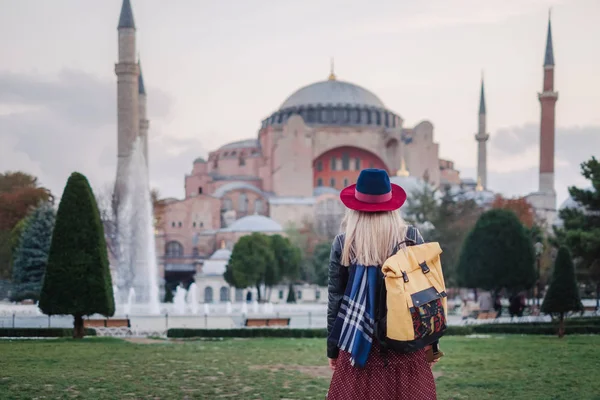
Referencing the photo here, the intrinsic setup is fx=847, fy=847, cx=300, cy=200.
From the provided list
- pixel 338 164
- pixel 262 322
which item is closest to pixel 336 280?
pixel 262 322

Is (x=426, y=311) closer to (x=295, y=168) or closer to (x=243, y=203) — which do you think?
(x=243, y=203)

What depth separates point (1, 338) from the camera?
39.2ft

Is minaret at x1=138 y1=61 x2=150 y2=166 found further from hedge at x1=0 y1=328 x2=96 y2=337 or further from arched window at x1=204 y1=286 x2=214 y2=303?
hedge at x1=0 y1=328 x2=96 y2=337

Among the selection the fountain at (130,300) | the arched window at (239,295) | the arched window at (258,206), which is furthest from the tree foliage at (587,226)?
the arched window at (258,206)

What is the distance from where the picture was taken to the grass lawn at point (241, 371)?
20.8ft

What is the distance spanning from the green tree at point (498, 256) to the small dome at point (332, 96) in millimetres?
45611

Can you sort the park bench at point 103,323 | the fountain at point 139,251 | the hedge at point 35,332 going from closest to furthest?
1. the hedge at point 35,332
2. the park bench at point 103,323
3. the fountain at point 139,251

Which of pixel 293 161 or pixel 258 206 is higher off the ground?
pixel 293 161

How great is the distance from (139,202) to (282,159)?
34.7 metres

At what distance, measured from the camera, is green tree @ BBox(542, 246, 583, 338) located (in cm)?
1255

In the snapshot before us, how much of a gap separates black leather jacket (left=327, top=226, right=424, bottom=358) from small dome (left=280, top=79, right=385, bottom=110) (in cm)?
6609

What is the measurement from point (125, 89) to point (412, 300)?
3581 cm

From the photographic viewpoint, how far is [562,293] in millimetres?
12617

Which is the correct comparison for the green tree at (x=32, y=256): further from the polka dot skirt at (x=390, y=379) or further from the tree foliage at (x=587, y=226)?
the polka dot skirt at (x=390, y=379)
